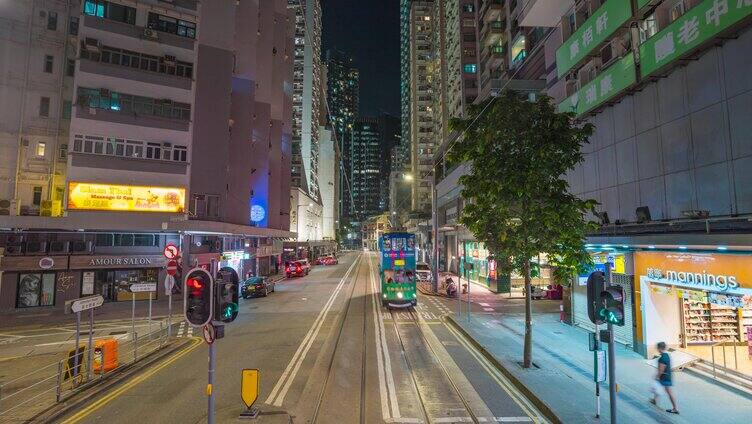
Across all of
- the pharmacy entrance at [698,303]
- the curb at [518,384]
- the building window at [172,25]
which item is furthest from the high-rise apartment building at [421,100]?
the pharmacy entrance at [698,303]

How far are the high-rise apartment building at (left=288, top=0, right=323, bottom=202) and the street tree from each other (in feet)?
273

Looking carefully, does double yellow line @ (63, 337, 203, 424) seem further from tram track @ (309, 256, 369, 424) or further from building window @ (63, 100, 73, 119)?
building window @ (63, 100, 73, 119)

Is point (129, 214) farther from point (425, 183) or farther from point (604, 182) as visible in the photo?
point (425, 183)

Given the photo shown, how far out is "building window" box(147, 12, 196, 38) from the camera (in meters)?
30.1

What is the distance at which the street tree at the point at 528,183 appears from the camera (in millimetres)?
11812

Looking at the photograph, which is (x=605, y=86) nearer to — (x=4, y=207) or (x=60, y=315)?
(x=60, y=315)

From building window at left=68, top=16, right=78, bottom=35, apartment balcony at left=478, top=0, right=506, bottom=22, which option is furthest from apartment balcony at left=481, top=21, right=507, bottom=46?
building window at left=68, top=16, right=78, bottom=35

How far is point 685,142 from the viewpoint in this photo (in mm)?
12930

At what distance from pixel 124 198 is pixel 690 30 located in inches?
1264

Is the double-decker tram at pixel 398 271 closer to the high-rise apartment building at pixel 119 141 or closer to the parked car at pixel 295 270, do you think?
the high-rise apartment building at pixel 119 141

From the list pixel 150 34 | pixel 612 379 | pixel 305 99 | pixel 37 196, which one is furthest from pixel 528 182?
pixel 305 99

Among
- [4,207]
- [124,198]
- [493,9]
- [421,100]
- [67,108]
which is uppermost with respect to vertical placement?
[421,100]

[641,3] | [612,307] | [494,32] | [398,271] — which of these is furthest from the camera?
[494,32]

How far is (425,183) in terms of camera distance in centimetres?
9812
